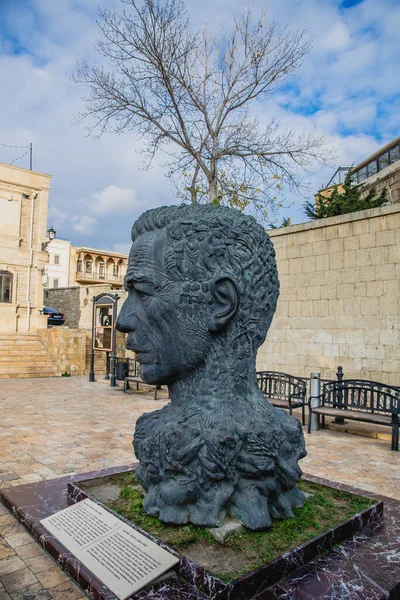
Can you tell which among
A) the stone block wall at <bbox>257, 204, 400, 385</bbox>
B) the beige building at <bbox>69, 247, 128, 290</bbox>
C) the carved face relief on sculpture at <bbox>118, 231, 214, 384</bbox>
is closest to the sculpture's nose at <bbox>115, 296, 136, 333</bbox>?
the carved face relief on sculpture at <bbox>118, 231, 214, 384</bbox>

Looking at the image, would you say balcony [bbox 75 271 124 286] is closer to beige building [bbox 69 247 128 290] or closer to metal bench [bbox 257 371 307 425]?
beige building [bbox 69 247 128 290]

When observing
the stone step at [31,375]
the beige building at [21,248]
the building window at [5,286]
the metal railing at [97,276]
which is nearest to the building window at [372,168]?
the beige building at [21,248]

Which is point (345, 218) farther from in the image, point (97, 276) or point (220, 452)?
point (97, 276)

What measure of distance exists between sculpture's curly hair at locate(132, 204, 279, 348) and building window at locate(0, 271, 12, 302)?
18023mm

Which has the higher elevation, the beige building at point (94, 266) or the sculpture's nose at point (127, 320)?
the beige building at point (94, 266)

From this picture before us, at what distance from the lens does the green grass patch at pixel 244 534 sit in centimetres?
216

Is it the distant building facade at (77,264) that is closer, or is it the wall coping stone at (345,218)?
the wall coping stone at (345,218)

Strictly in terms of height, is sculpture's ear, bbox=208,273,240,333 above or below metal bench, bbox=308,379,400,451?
above

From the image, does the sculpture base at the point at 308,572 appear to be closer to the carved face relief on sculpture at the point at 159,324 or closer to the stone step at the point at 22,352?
the carved face relief on sculpture at the point at 159,324

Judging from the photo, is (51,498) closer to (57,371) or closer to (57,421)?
(57,421)

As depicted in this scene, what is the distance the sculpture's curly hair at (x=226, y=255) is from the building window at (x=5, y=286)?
710 inches

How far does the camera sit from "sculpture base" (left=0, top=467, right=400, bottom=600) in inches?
79.9

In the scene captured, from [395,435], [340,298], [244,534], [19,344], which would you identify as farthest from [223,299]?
[19,344]

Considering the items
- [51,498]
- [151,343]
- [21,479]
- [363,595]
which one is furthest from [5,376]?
[363,595]
